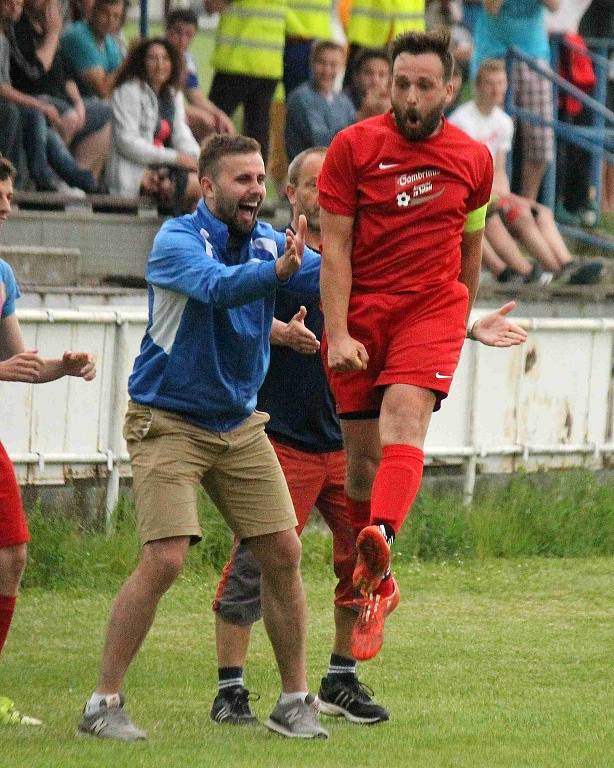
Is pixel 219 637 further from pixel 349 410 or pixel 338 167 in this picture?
pixel 338 167

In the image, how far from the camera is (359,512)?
271 inches

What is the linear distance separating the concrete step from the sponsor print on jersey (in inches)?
236

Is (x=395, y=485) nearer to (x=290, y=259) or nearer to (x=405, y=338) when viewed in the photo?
(x=405, y=338)

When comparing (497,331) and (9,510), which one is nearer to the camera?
(9,510)

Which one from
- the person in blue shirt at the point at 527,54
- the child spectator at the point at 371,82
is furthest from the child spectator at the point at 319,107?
the person in blue shirt at the point at 527,54

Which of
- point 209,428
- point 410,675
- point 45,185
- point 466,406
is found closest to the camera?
point 209,428

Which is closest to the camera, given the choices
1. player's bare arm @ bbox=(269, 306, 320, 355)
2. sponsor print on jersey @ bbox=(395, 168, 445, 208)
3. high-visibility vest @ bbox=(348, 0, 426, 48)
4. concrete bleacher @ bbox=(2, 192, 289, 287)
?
sponsor print on jersey @ bbox=(395, 168, 445, 208)

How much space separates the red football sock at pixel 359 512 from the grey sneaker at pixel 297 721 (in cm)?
75

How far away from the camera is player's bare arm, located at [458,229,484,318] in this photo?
669 centimetres

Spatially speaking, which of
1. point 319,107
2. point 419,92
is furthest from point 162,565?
point 319,107

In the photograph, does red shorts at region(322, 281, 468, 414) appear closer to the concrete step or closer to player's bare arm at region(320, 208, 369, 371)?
player's bare arm at region(320, 208, 369, 371)

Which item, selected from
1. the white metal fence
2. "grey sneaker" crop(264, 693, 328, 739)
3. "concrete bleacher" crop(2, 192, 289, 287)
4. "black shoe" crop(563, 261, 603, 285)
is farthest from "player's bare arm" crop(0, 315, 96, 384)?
"black shoe" crop(563, 261, 603, 285)

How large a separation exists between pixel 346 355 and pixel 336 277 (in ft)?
1.05

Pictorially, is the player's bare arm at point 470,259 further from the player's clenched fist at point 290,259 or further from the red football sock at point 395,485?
the player's clenched fist at point 290,259
